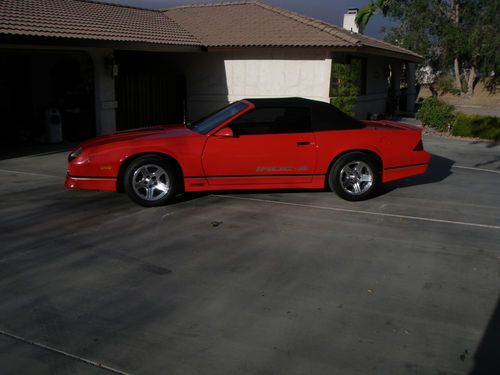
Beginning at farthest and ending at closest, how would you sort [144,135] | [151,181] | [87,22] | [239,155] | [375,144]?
[87,22]
[375,144]
[144,135]
[239,155]
[151,181]

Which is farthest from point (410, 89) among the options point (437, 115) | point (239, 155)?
point (239, 155)

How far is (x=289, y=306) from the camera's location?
4328mm

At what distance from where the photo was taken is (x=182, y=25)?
1955 cm

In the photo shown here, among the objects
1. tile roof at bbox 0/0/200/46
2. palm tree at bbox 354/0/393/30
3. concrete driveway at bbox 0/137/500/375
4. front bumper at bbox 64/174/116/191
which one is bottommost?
concrete driveway at bbox 0/137/500/375

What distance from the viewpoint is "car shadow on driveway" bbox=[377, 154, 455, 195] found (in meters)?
9.05

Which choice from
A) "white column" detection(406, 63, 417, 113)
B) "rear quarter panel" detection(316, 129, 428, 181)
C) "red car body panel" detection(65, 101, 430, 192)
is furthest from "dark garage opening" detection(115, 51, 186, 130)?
"white column" detection(406, 63, 417, 113)

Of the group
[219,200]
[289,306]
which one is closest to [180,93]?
[219,200]

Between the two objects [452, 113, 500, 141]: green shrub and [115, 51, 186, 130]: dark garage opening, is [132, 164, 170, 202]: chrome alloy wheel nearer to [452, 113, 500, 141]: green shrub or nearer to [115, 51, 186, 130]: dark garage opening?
[115, 51, 186, 130]: dark garage opening

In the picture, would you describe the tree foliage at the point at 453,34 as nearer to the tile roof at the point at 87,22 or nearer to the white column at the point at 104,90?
the tile roof at the point at 87,22

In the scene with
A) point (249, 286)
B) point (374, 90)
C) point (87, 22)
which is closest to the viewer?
point (249, 286)

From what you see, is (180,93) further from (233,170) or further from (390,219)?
(390,219)

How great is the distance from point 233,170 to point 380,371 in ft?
14.6

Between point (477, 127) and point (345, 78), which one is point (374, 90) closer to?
point (345, 78)

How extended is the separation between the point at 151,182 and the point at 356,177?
2.85 meters
